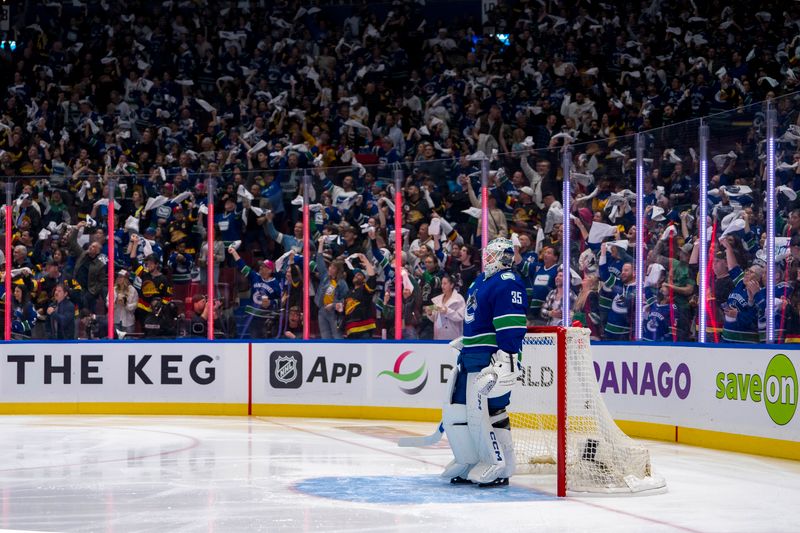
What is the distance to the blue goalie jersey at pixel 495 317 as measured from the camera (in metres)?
6.47

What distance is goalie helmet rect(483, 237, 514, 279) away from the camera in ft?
22.2

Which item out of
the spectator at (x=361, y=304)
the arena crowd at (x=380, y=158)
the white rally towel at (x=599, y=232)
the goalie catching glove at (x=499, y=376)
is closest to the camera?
the goalie catching glove at (x=499, y=376)

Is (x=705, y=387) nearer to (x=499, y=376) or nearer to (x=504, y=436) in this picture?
(x=504, y=436)

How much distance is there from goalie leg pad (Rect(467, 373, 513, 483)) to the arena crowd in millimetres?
2817

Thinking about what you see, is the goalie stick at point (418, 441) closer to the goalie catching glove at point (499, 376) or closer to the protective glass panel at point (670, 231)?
the goalie catching glove at point (499, 376)

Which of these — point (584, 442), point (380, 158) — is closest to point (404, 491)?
point (584, 442)

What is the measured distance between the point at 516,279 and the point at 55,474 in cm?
325

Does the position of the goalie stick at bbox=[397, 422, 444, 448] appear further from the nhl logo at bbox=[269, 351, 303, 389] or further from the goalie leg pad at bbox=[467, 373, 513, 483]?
the nhl logo at bbox=[269, 351, 303, 389]

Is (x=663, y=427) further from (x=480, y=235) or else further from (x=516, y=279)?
(x=516, y=279)

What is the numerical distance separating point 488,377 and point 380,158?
9594 mm

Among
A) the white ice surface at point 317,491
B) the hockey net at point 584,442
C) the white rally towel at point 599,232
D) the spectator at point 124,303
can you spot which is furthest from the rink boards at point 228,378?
the hockey net at point 584,442

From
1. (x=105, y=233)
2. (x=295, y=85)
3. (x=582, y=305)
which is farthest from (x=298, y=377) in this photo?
(x=295, y=85)

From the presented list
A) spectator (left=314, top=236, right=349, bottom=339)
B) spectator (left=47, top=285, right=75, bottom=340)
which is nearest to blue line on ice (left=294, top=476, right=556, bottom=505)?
spectator (left=314, top=236, right=349, bottom=339)

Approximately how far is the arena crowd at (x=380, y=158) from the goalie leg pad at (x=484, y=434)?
2.82 metres
